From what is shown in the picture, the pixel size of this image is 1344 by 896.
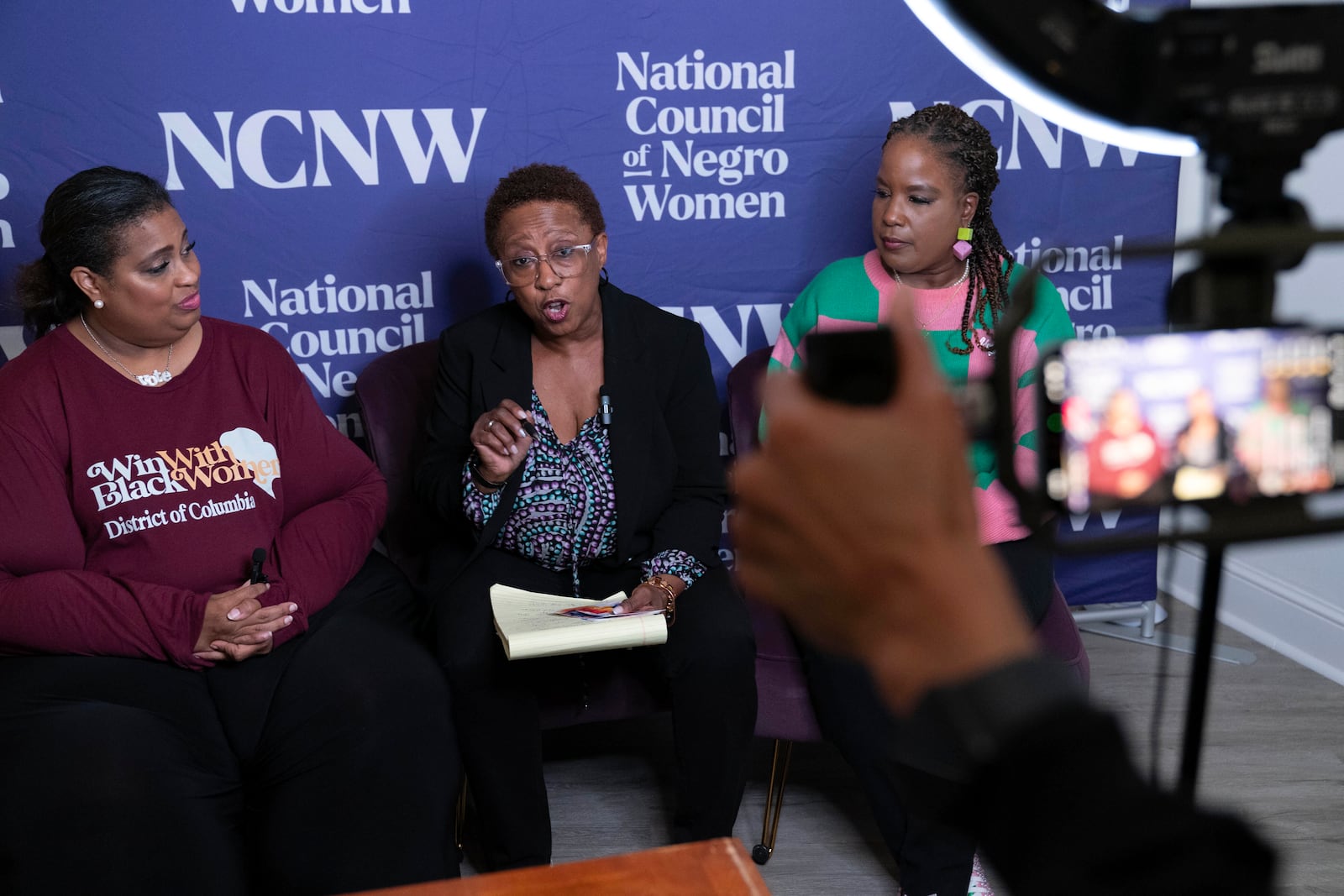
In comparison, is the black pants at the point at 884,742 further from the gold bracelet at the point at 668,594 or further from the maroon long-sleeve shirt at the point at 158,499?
the maroon long-sleeve shirt at the point at 158,499

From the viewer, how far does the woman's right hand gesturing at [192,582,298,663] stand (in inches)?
72.8

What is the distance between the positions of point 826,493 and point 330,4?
7.69 ft

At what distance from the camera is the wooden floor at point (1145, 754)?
6.86 ft

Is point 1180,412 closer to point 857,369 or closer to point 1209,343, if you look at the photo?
point 1209,343

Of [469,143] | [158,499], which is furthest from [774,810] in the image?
[469,143]

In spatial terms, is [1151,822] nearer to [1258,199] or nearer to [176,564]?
[1258,199]

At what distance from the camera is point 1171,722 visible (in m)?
2.57

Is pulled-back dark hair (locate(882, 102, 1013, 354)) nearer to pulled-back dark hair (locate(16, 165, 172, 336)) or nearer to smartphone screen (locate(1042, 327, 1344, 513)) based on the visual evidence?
pulled-back dark hair (locate(16, 165, 172, 336))

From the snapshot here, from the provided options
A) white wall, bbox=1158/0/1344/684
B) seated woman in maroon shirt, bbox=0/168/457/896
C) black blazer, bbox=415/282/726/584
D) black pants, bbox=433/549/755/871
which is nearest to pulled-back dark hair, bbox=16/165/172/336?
seated woman in maroon shirt, bbox=0/168/457/896

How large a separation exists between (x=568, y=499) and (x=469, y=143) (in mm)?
900

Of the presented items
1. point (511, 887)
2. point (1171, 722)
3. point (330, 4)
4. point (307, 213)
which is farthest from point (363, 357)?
point (1171, 722)

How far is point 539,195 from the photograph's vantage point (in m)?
2.24

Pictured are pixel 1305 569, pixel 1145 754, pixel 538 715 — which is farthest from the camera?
pixel 1305 569

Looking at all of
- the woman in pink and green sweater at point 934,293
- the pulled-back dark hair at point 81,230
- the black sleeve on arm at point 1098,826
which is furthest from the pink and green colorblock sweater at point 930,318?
the black sleeve on arm at point 1098,826
